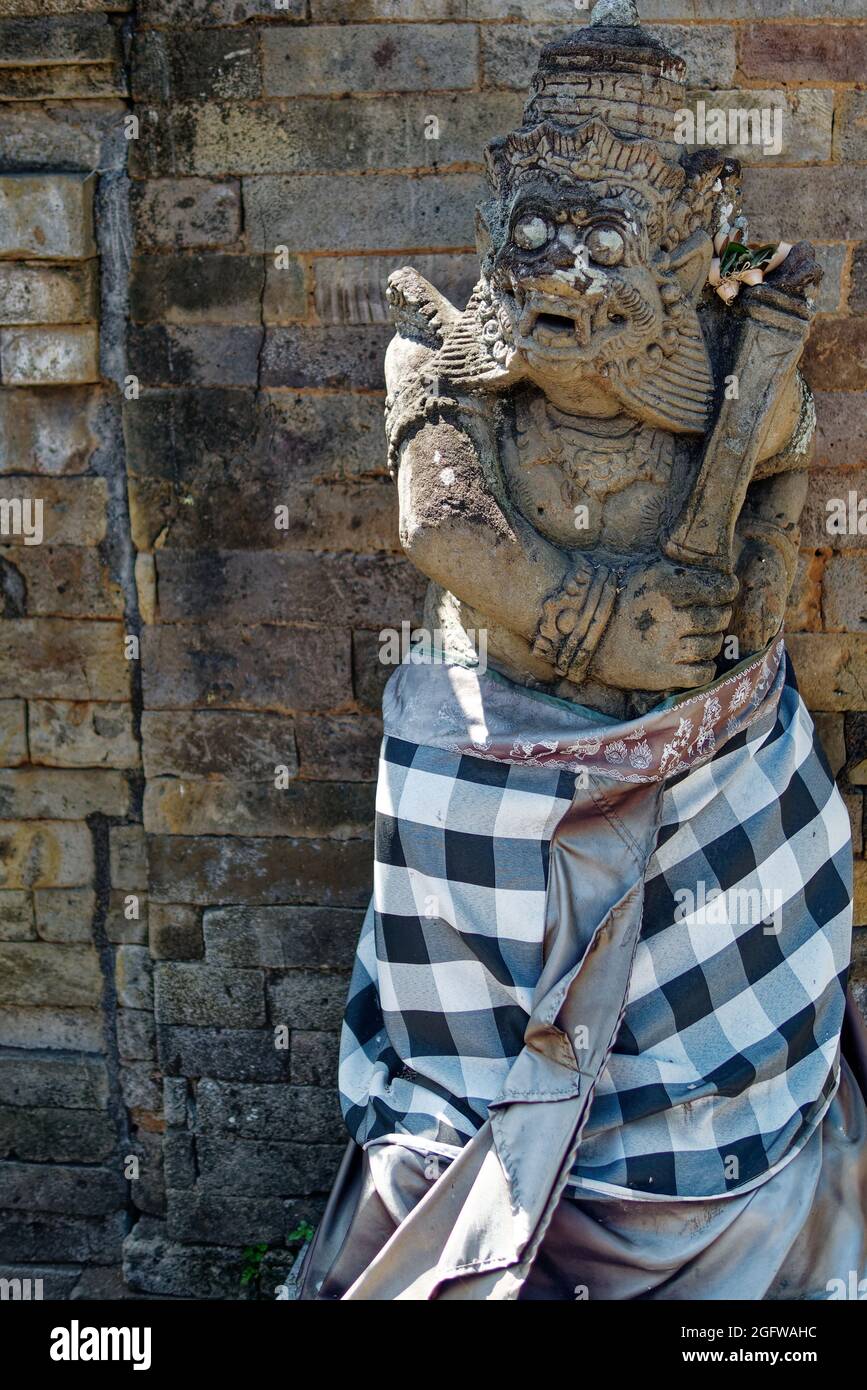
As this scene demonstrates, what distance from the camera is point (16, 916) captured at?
3916 millimetres

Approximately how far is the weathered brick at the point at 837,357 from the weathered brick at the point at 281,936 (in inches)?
75.1

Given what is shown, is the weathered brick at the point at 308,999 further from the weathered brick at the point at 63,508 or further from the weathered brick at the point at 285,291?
the weathered brick at the point at 285,291

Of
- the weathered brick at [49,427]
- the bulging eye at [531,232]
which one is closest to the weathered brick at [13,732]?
the weathered brick at [49,427]

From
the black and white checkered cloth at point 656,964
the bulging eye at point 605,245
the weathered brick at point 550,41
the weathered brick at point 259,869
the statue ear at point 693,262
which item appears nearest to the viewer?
the bulging eye at point 605,245

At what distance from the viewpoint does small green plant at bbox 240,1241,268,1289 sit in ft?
12.5

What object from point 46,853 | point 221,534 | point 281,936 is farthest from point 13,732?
point 281,936

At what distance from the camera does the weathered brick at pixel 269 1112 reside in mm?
3822

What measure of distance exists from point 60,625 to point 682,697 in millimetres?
1872

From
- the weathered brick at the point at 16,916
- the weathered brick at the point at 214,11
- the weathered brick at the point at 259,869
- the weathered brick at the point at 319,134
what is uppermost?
the weathered brick at the point at 214,11

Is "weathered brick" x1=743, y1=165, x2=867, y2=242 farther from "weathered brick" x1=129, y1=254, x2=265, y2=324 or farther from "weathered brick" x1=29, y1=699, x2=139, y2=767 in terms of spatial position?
"weathered brick" x1=29, y1=699, x2=139, y2=767

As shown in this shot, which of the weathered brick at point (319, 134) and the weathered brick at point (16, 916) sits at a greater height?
the weathered brick at point (319, 134)

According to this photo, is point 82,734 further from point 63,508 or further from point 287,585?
point 287,585

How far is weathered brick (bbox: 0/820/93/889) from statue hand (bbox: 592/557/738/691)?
6.13 ft

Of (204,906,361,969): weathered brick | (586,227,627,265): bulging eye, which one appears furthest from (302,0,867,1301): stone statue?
(204,906,361,969): weathered brick
